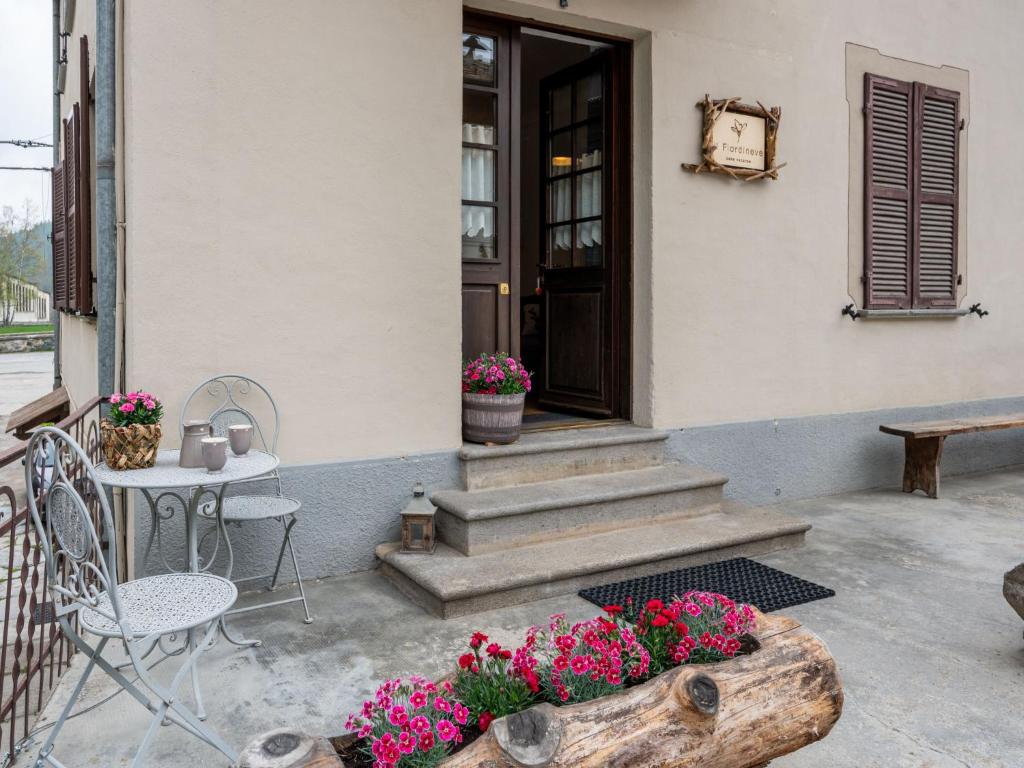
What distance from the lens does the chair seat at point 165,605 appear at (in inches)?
85.7

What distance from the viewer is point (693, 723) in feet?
6.44

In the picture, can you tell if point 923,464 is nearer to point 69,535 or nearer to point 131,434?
point 131,434

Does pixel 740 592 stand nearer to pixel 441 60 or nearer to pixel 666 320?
pixel 666 320

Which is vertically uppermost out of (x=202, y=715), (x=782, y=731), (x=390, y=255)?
(x=390, y=255)

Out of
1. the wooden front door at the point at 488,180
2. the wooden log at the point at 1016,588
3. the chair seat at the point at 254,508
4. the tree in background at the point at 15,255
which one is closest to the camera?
the wooden log at the point at 1016,588

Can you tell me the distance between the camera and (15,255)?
113 ft

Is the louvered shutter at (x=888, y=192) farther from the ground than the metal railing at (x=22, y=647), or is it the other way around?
the louvered shutter at (x=888, y=192)

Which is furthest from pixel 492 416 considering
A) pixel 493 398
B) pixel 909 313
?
pixel 909 313

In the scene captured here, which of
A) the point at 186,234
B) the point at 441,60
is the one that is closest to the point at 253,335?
the point at 186,234

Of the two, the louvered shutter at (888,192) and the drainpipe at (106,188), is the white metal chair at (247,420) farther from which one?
the louvered shutter at (888,192)

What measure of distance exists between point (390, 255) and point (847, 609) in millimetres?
2751

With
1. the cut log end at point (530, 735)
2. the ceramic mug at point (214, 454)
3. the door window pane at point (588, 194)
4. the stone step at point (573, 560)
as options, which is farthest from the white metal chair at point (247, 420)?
the door window pane at point (588, 194)

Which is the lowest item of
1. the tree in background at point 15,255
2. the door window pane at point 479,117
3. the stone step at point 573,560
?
the stone step at point 573,560

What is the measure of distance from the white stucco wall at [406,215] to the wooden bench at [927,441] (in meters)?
0.36
